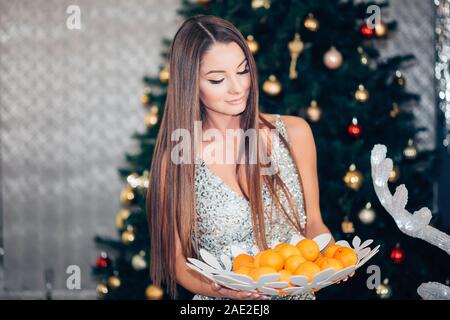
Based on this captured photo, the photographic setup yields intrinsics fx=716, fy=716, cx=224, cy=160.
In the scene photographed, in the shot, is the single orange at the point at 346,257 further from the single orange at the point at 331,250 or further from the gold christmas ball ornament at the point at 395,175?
the gold christmas ball ornament at the point at 395,175

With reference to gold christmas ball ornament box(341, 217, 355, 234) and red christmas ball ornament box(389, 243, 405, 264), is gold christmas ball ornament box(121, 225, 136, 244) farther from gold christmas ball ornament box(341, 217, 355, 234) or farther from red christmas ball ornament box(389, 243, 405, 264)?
red christmas ball ornament box(389, 243, 405, 264)

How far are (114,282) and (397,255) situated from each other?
4.45 feet

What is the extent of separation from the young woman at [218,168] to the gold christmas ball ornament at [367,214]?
1117 millimetres

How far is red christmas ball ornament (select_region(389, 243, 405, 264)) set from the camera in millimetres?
3268

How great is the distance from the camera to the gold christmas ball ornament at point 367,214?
321 cm

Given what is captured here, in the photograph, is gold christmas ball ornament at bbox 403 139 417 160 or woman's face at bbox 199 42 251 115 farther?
gold christmas ball ornament at bbox 403 139 417 160

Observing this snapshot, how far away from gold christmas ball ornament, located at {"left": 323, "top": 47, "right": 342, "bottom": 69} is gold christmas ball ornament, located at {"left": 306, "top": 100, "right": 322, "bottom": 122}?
183mm

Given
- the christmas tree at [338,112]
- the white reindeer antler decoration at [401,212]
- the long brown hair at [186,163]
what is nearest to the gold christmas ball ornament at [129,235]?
the christmas tree at [338,112]

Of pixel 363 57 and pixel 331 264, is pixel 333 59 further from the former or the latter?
pixel 331 264

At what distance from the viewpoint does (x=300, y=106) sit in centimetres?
315

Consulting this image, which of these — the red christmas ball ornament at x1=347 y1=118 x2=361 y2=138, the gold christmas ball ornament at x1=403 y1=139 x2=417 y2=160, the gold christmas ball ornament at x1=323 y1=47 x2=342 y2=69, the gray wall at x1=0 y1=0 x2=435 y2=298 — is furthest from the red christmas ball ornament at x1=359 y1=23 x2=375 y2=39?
the gray wall at x1=0 y1=0 x2=435 y2=298

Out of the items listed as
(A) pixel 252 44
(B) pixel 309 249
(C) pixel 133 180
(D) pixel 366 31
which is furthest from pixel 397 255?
(B) pixel 309 249

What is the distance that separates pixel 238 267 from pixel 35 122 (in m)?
2.89

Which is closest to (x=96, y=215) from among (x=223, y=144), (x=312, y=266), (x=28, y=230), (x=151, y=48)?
(x=28, y=230)
